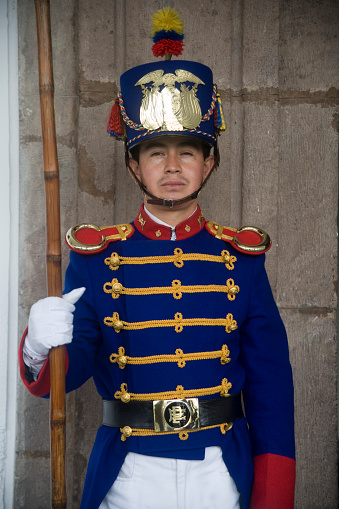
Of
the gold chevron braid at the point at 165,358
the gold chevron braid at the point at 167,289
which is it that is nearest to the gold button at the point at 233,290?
the gold chevron braid at the point at 167,289

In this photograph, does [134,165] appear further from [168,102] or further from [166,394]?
[166,394]

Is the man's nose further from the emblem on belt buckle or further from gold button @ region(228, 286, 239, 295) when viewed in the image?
the emblem on belt buckle

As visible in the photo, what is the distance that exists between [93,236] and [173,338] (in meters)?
0.53

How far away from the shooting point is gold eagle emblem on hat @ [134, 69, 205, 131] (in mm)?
2307

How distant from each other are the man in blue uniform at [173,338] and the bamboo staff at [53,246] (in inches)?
2.8

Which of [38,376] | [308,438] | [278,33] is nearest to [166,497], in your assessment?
[38,376]

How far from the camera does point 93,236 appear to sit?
2326 millimetres

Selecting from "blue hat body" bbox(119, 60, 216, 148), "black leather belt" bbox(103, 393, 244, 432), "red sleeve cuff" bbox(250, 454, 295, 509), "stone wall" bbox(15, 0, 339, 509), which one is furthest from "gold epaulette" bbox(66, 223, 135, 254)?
"red sleeve cuff" bbox(250, 454, 295, 509)

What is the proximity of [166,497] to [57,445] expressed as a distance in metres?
0.42

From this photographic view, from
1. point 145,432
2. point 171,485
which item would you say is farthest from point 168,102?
point 171,485

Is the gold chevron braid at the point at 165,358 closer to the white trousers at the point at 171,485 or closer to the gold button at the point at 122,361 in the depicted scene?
the gold button at the point at 122,361

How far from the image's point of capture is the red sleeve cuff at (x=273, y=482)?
2.12 metres

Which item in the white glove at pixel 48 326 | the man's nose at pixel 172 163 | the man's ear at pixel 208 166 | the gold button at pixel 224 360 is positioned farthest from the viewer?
the man's ear at pixel 208 166

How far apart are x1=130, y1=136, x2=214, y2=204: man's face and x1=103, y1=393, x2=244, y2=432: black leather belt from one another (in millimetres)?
790
